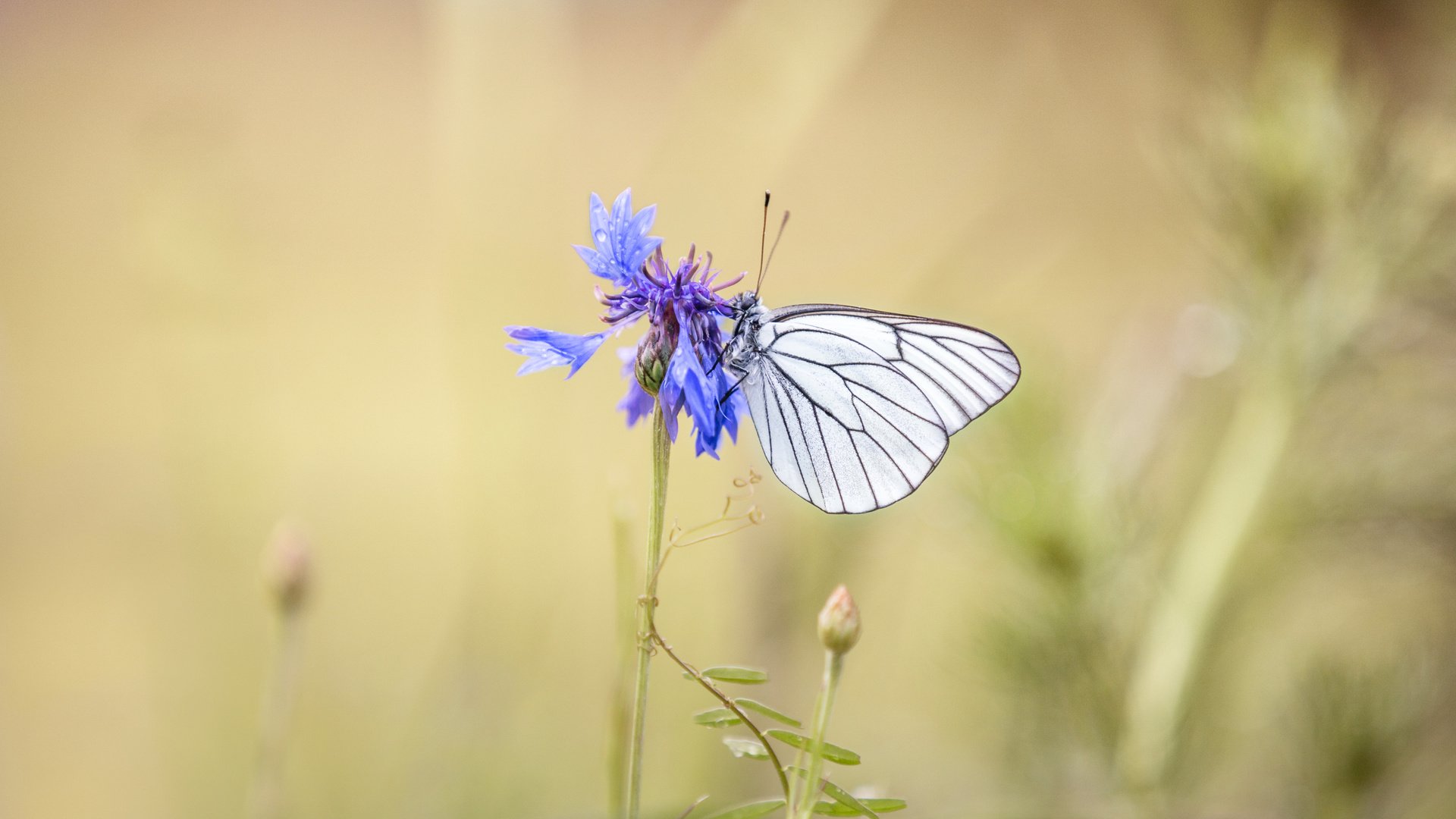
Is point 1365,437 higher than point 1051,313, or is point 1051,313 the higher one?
point 1051,313

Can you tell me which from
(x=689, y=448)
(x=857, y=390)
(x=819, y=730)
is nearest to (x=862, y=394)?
(x=857, y=390)

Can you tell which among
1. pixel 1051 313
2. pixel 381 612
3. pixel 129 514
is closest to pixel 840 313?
pixel 381 612

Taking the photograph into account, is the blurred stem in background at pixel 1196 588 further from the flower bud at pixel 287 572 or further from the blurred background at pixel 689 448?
the flower bud at pixel 287 572

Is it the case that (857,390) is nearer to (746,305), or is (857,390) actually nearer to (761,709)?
(746,305)

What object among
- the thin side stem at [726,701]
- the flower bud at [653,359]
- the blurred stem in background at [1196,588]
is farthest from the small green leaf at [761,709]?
the blurred stem in background at [1196,588]

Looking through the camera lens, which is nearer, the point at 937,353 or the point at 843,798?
the point at 843,798

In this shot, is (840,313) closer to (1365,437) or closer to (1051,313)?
(1365,437)
